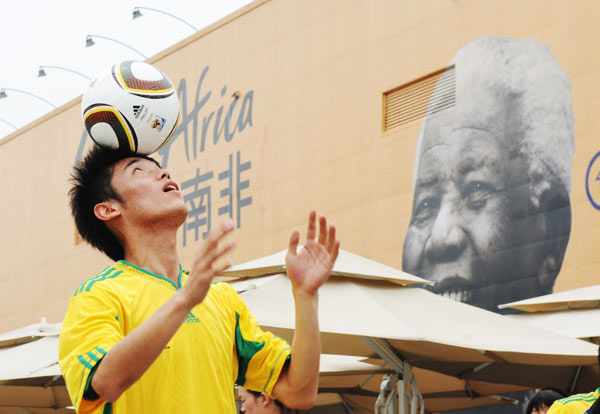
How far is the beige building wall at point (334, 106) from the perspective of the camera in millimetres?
13578

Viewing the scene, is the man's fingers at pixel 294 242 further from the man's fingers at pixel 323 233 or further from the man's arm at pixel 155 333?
the man's arm at pixel 155 333

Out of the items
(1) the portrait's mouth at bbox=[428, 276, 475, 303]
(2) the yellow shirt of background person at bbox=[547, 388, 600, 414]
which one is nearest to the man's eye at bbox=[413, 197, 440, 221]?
(1) the portrait's mouth at bbox=[428, 276, 475, 303]

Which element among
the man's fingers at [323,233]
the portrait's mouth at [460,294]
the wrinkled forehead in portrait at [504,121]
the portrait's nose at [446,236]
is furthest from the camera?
the portrait's nose at [446,236]

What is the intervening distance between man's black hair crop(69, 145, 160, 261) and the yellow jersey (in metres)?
0.17

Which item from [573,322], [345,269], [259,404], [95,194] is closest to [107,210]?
[95,194]

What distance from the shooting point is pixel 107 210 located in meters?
3.31

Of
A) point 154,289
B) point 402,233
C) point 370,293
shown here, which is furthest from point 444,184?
point 154,289

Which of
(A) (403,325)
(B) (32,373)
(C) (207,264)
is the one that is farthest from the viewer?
(B) (32,373)

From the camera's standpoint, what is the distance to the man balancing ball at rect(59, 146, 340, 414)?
265 cm

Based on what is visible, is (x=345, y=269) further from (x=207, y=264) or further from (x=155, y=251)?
(x=207, y=264)

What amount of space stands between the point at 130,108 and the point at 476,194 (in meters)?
11.6

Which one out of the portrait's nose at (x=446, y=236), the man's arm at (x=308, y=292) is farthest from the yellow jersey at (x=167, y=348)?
the portrait's nose at (x=446, y=236)

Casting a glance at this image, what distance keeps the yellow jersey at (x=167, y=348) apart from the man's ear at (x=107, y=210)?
0.52 feet

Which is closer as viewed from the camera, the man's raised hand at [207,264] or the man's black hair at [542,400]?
the man's raised hand at [207,264]
